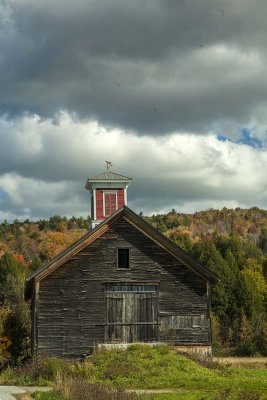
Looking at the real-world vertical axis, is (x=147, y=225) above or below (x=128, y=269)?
above

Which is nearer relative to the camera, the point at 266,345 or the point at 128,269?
the point at 128,269

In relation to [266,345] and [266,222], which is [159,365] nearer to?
[266,345]

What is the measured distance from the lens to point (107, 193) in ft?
136

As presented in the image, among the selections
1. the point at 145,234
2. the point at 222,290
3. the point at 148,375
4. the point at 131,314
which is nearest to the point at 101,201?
the point at 145,234

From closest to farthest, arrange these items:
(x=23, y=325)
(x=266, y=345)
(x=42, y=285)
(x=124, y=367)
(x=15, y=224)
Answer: (x=124, y=367) < (x=42, y=285) < (x=23, y=325) < (x=266, y=345) < (x=15, y=224)

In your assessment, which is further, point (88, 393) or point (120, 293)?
point (120, 293)

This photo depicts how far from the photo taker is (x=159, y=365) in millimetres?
27078

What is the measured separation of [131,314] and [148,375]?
7.55 metres

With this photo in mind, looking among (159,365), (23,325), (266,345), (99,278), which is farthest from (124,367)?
(266,345)

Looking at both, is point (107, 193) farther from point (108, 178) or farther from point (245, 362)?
point (245, 362)

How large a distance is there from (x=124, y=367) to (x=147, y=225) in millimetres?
8950

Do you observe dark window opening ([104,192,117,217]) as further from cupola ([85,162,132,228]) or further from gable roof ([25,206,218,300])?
gable roof ([25,206,218,300])

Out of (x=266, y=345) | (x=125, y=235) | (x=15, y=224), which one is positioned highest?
(x=15, y=224)

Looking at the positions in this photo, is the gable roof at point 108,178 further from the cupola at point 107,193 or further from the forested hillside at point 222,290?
the forested hillside at point 222,290
